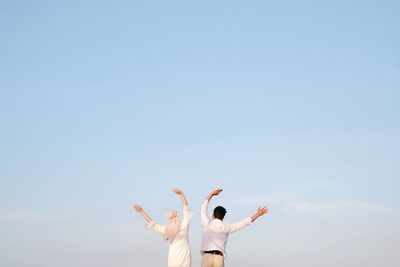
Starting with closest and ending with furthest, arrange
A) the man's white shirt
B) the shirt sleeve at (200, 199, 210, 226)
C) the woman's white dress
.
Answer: the man's white shirt → the shirt sleeve at (200, 199, 210, 226) → the woman's white dress

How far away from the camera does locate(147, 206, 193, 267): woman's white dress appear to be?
17375mm

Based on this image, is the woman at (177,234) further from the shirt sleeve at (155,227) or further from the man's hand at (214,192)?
the man's hand at (214,192)

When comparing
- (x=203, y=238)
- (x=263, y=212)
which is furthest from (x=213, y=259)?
(x=263, y=212)

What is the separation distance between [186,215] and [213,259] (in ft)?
5.21

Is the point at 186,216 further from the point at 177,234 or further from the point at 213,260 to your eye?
the point at 213,260

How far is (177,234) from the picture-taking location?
1738 cm

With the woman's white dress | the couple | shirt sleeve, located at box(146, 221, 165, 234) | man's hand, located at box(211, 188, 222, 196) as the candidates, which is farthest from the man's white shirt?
shirt sleeve, located at box(146, 221, 165, 234)

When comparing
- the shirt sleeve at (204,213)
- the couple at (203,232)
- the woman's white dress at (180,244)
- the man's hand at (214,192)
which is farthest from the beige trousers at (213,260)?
the man's hand at (214,192)

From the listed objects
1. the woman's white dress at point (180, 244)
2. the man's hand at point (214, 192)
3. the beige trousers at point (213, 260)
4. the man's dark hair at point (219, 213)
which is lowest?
the beige trousers at point (213, 260)

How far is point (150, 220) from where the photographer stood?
58.1ft

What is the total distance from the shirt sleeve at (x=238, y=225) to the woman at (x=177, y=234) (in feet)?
4.49

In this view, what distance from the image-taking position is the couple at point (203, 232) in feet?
55.1

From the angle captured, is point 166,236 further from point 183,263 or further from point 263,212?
point 263,212

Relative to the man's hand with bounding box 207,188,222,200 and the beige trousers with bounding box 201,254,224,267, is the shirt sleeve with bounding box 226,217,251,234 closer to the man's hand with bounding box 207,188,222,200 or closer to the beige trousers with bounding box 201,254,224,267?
the beige trousers with bounding box 201,254,224,267
